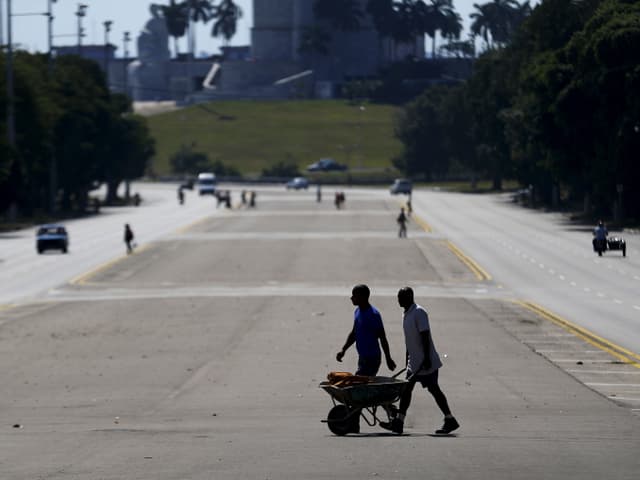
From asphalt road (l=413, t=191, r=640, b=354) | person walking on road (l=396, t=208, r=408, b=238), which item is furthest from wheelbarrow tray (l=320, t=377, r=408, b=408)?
person walking on road (l=396, t=208, r=408, b=238)

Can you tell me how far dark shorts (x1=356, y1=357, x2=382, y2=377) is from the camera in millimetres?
17812

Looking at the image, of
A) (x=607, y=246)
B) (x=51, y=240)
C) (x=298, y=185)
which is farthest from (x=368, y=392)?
(x=298, y=185)

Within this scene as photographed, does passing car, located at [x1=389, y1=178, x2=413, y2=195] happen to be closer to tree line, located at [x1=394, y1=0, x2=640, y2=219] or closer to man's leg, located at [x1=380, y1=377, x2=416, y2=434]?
tree line, located at [x1=394, y1=0, x2=640, y2=219]

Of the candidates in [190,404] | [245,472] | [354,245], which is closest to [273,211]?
[354,245]

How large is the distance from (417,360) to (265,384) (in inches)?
325

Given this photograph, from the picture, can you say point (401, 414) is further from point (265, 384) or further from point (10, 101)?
point (10, 101)

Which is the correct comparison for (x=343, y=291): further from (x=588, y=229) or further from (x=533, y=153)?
(x=533, y=153)

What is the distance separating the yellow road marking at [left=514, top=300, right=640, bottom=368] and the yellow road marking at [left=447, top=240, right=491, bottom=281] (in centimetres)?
1205

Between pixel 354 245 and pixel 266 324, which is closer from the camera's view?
pixel 266 324

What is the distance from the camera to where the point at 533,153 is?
112 m

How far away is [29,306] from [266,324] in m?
11.0

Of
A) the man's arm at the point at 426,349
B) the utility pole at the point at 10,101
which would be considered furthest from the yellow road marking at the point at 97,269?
the man's arm at the point at 426,349

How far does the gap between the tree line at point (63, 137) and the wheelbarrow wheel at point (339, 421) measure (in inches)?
3099

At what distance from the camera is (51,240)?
7512 centimetres
